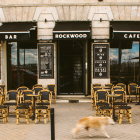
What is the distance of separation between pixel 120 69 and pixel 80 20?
13.2 feet

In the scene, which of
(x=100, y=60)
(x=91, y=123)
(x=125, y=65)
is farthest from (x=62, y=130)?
(x=125, y=65)

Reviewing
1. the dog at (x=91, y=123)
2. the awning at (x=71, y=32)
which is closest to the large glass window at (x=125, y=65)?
the awning at (x=71, y=32)

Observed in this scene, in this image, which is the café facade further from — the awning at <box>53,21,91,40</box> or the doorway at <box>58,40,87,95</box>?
the awning at <box>53,21,91,40</box>

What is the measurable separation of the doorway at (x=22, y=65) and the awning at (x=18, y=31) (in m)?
1.08

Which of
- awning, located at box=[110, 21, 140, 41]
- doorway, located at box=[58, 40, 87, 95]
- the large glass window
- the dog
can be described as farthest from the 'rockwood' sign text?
the dog

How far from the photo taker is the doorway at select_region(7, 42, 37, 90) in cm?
1269

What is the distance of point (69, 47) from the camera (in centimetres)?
1288

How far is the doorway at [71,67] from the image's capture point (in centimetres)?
1277

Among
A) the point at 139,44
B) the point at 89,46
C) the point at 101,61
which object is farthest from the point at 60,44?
the point at 139,44

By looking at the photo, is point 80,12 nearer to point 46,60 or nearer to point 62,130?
point 46,60

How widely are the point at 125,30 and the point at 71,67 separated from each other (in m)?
4.12

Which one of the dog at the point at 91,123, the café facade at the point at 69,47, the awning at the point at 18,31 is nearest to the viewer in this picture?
the dog at the point at 91,123

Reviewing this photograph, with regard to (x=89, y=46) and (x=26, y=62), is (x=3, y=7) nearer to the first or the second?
(x=26, y=62)

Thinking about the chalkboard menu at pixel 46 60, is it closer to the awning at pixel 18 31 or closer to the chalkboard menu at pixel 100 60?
the awning at pixel 18 31
